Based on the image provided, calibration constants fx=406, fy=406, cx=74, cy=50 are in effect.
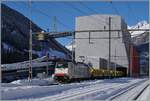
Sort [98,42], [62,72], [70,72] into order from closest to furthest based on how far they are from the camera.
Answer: [62,72] < [70,72] < [98,42]

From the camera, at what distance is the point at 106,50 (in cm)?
12775

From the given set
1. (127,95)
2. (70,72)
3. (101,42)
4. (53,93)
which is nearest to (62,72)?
(70,72)

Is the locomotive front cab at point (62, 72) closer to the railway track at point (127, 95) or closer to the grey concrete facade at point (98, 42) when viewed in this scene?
the railway track at point (127, 95)

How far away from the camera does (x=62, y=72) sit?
191 feet

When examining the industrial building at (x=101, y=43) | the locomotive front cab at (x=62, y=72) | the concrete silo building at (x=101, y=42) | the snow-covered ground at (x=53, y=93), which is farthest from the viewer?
the concrete silo building at (x=101, y=42)

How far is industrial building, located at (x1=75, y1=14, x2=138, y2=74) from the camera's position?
393 ft

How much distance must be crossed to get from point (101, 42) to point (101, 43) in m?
0.32

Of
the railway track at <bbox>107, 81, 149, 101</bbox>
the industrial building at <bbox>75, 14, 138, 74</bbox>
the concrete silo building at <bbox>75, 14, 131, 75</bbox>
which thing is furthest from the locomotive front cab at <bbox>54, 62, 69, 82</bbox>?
the concrete silo building at <bbox>75, 14, 131, 75</bbox>

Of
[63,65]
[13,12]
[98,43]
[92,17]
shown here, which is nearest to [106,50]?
[98,43]

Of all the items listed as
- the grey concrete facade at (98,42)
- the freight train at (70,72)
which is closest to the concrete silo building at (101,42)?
the grey concrete facade at (98,42)

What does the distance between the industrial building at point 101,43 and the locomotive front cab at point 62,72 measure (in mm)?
58674

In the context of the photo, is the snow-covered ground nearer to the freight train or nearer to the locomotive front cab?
the locomotive front cab

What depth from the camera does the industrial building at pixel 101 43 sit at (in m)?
120

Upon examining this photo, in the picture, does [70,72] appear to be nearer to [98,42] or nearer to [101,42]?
[98,42]
